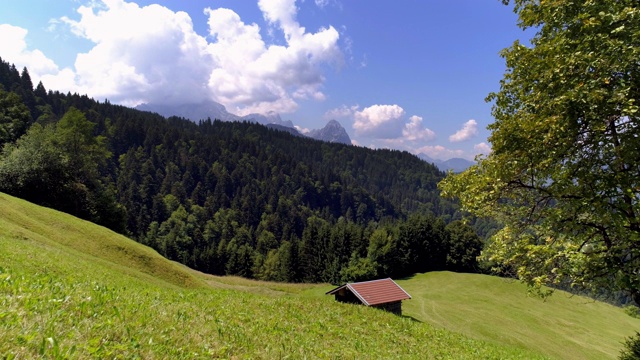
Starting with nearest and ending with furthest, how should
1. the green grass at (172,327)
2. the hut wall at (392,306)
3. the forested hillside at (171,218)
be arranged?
1. the green grass at (172,327)
2. the hut wall at (392,306)
3. the forested hillside at (171,218)

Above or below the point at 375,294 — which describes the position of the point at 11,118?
above

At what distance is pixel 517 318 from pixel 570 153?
196 ft

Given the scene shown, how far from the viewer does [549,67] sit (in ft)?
33.8

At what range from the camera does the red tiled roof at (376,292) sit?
37250 millimetres

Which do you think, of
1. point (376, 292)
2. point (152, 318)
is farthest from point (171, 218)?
point (152, 318)

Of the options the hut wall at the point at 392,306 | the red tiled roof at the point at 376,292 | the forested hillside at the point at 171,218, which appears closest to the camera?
the red tiled roof at the point at 376,292

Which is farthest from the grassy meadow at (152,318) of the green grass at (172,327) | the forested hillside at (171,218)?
the forested hillside at (171,218)

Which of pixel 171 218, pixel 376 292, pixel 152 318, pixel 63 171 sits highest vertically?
pixel 63 171

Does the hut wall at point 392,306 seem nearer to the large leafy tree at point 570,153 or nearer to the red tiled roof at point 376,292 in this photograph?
the red tiled roof at point 376,292

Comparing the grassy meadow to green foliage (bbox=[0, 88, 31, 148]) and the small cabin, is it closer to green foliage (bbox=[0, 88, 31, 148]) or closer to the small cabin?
the small cabin

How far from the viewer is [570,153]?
10.8 metres

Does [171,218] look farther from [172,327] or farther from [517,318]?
[172,327]

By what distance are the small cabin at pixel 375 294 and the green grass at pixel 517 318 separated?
31.8ft

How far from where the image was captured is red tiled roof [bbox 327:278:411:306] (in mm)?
37250
